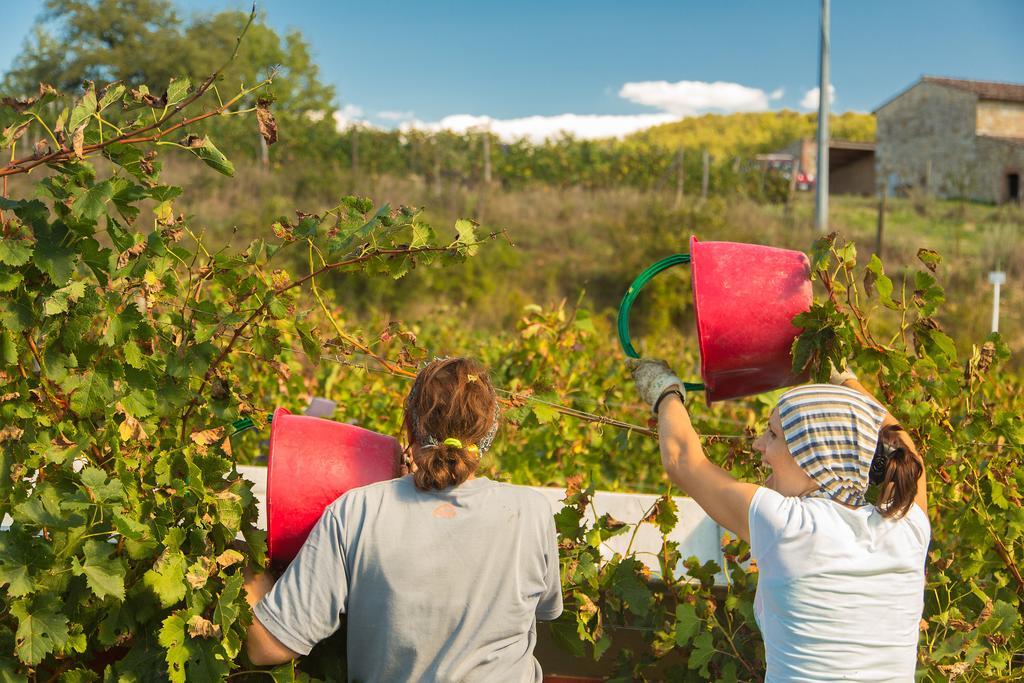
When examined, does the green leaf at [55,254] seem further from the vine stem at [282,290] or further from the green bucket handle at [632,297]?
the green bucket handle at [632,297]

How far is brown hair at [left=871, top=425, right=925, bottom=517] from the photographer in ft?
4.78

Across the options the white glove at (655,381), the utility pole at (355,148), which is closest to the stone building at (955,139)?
the utility pole at (355,148)

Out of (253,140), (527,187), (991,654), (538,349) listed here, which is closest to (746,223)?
(527,187)

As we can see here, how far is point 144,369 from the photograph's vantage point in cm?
171

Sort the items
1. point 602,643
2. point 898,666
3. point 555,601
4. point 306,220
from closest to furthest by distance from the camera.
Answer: point 898,666 < point 555,601 < point 306,220 < point 602,643

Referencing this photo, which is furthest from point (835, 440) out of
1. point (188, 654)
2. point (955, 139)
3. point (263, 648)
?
point (955, 139)

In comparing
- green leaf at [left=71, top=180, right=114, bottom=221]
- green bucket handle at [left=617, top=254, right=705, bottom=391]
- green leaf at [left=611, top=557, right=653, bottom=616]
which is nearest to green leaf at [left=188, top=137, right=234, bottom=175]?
green leaf at [left=71, top=180, right=114, bottom=221]

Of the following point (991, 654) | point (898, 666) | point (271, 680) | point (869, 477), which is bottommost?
point (991, 654)

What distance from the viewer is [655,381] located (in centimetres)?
178

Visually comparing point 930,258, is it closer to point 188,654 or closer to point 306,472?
point 306,472

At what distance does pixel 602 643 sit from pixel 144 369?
1.07 m

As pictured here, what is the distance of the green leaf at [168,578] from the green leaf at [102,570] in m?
0.04

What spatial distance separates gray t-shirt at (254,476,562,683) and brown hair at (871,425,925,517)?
0.57 metres

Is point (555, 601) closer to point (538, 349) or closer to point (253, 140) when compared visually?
point (538, 349)
